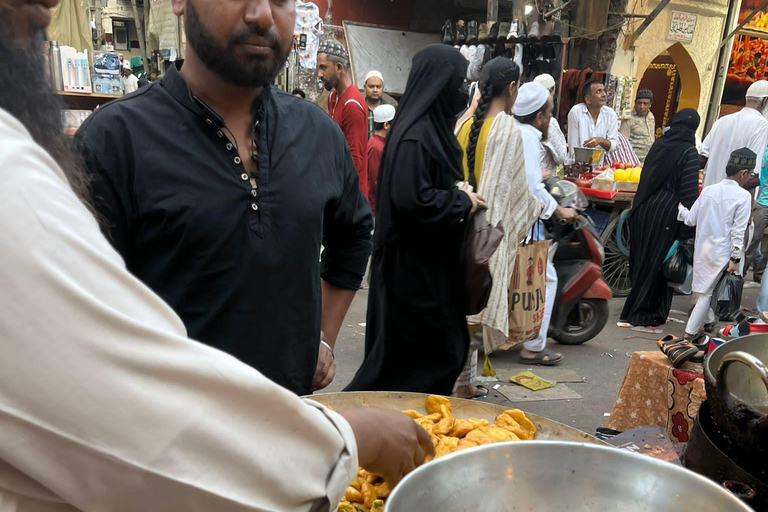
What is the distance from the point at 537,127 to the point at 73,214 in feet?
15.3

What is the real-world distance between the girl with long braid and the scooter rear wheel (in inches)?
66.8

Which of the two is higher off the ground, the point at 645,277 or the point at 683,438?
the point at 683,438

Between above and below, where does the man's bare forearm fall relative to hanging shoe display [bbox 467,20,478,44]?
below

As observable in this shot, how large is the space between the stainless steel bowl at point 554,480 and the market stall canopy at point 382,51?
11566 millimetres

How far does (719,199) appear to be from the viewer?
540 cm

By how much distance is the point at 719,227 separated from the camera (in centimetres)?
538

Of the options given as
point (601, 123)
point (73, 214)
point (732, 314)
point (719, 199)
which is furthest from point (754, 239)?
point (73, 214)

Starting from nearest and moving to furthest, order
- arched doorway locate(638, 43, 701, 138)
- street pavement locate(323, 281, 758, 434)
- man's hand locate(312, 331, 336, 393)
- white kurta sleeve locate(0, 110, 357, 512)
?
white kurta sleeve locate(0, 110, 357, 512), man's hand locate(312, 331, 336, 393), street pavement locate(323, 281, 758, 434), arched doorway locate(638, 43, 701, 138)

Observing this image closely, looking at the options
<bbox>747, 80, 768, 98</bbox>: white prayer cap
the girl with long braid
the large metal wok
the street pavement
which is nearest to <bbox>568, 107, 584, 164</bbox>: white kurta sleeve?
<bbox>747, 80, 768, 98</bbox>: white prayer cap

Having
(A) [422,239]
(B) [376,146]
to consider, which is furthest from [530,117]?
(B) [376,146]

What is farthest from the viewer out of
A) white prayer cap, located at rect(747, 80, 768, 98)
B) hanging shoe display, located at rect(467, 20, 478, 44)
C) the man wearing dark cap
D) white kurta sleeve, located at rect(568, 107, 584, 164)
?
hanging shoe display, located at rect(467, 20, 478, 44)

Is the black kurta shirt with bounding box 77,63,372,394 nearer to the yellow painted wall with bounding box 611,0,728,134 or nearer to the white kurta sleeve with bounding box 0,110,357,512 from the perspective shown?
the white kurta sleeve with bounding box 0,110,357,512

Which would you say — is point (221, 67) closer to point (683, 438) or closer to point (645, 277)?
point (683, 438)

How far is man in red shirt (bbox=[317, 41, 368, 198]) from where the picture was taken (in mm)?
6027
